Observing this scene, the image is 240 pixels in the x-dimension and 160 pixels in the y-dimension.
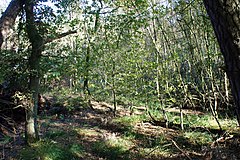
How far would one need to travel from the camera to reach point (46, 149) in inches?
272

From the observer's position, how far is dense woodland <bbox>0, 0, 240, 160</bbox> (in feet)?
23.0

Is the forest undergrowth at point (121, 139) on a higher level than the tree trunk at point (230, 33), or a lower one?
lower

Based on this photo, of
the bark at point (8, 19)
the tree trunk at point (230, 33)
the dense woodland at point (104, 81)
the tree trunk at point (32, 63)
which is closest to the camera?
the tree trunk at point (230, 33)

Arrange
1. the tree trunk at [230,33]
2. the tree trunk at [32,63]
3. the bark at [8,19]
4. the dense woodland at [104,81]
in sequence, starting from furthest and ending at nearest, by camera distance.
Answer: the tree trunk at [32,63]
the dense woodland at [104,81]
the bark at [8,19]
the tree trunk at [230,33]

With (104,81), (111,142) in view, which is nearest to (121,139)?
(111,142)

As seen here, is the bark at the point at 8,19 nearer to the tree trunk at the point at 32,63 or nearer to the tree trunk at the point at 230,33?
the tree trunk at the point at 32,63

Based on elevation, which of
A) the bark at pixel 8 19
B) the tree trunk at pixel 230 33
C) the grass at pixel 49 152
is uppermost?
the bark at pixel 8 19

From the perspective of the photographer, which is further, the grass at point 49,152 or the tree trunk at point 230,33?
the grass at point 49,152

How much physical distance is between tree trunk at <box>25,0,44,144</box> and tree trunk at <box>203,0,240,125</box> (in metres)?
6.25

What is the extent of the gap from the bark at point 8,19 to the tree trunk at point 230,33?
6.46 metres

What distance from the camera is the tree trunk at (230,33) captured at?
1.56 m

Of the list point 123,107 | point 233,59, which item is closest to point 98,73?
point 123,107

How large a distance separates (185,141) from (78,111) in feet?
24.9

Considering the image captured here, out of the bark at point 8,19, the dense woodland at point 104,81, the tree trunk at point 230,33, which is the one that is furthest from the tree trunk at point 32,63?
the tree trunk at point 230,33
